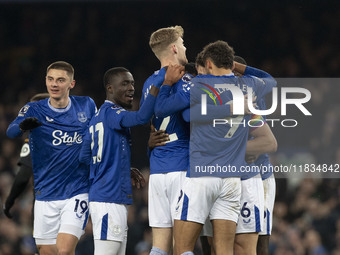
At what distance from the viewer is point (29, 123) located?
6156mm

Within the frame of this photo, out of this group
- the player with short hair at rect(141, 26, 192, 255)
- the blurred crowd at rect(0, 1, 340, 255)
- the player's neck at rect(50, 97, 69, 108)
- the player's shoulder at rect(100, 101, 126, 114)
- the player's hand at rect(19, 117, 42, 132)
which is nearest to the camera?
the player with short hair at rect(141, 26, 192, 255)

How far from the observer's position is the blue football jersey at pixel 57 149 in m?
6.43

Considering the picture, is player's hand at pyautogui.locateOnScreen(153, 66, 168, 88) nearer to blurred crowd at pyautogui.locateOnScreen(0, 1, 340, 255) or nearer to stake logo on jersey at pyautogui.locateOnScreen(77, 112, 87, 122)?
stake logo on jersey at pyautogui.locateOnScreen(77, 112, 87, 122)

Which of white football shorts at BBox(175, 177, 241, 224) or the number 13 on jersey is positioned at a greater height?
the number 13 on jersey

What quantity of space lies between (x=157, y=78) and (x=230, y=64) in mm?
699

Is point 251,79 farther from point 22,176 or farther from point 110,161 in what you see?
point 22,176

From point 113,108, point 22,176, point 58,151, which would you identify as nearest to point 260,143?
point 113,108

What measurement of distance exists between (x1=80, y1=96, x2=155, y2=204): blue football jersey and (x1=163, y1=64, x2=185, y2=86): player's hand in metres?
0.52

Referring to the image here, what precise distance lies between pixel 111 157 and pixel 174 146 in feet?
2.13

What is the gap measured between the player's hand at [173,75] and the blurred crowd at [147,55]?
5550mm

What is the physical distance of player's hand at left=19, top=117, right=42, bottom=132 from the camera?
6137 millimetres

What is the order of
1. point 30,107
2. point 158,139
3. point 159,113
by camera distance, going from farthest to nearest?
1. point 30,107
2. point 158,139
3. point 159,113

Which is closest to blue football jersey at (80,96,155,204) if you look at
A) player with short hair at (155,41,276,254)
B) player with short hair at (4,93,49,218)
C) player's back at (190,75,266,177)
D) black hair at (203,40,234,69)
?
player with short hair at (155,41,276,254)

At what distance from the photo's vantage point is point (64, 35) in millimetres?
15359
